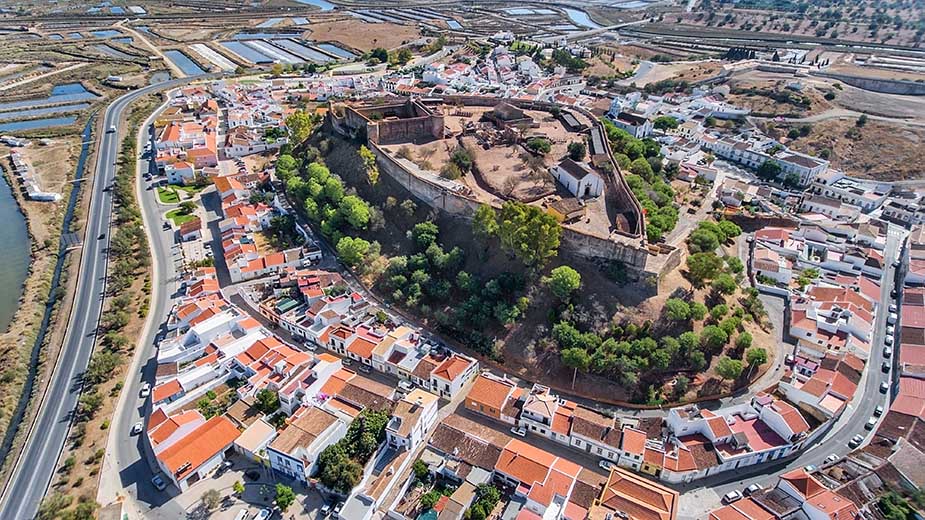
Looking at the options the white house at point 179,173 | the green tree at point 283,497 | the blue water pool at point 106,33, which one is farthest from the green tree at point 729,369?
the blue water pool at point 106,33

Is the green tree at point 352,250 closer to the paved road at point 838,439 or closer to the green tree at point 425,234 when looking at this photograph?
the green tree at point 425,234

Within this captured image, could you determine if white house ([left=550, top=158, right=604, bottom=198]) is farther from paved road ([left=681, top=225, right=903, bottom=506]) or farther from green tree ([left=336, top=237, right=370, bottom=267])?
paved road ([left=681, top=225, right=903, bottom=506])

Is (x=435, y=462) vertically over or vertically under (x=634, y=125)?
under

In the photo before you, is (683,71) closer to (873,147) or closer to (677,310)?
(873,147)

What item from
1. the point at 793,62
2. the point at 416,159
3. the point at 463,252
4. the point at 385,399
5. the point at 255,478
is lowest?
the point at 255,478

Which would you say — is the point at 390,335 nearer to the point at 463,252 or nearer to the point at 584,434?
the point at 463,252

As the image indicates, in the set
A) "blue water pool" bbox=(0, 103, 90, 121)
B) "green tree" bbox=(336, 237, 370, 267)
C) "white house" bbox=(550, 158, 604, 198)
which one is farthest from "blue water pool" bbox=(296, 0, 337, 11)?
"white house" bbox=(550, 158, 604, 198)

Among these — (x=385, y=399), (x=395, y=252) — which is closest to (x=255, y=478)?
(x=385, y=399)
